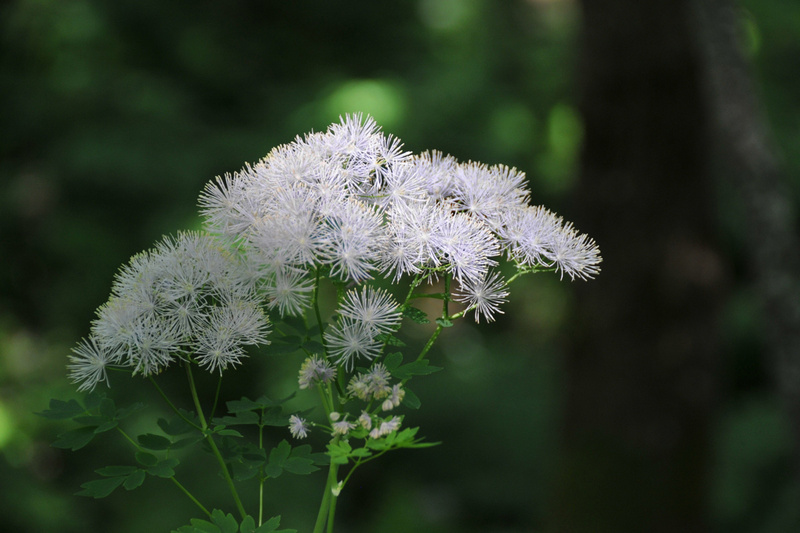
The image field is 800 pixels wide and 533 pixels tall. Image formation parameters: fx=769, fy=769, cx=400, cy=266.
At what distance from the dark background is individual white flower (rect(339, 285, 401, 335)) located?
6.95ft

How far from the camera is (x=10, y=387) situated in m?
Result: 5.29

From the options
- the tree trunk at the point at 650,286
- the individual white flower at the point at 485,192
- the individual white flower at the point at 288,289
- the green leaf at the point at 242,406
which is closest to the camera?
the individual white flower at the point at 288,289

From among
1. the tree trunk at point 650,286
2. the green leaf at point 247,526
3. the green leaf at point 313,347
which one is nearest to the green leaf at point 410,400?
the green leaf at point 313,347

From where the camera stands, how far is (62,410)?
40.1 inches

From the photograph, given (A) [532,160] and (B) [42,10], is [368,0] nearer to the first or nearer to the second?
(A) [532,160]

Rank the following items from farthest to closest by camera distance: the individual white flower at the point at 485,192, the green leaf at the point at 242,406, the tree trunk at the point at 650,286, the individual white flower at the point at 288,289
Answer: the tree trunk at the point at 650,286
the individual white flower at the point at 485,192
the green leaf at the point at 242,406
the individual white flower at the point at 288,289

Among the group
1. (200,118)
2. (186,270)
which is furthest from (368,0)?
(186,270)

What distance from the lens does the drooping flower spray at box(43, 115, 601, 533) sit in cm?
94

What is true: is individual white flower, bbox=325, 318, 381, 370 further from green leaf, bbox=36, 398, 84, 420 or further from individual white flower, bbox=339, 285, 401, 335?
green leaf, bbox=36, 398, 84, 420

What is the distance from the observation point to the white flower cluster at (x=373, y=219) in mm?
938

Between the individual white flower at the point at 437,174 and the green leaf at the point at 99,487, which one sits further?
the individual white flower at the point at 437,174

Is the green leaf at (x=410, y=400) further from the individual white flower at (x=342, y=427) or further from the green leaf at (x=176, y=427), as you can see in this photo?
the green leaf at (x=176, y=427)

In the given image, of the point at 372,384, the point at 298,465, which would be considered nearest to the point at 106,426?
the point at 298,465

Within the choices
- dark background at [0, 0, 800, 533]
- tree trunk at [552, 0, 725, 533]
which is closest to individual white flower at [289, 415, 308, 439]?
dark background at [0, 0, 800, 533]
